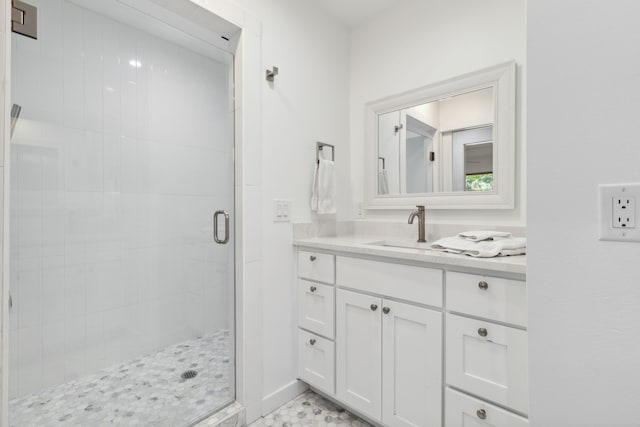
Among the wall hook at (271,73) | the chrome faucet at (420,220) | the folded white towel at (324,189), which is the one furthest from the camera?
the folded white towel at (324,189)

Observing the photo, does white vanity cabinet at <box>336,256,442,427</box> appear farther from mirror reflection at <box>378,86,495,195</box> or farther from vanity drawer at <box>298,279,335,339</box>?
mirror reflection at <box>378,86,495,195</box>

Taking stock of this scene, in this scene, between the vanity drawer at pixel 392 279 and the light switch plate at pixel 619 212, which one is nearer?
the light switch plate at pixel 619 212

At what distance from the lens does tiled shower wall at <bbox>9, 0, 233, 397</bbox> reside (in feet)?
4.93

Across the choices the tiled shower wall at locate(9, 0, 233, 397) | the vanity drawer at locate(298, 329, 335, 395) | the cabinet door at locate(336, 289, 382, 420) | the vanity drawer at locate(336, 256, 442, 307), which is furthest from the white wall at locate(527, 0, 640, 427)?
the tiled shower wall at locate(9, 0, 233, 397)

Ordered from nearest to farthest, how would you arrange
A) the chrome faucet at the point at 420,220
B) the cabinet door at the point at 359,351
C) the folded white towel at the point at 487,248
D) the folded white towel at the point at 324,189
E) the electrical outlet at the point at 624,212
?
the electrical outlet at the point at 624,212
the folded white towel at the point at 487,248
the cabinet door at the point at 359,351
the chrome faucet at the point at 420,220
the folded white towel at the point at 324,189

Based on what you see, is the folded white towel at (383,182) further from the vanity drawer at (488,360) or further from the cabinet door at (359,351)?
the vanity drawer at (488,360)

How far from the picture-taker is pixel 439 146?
1824 millimetres

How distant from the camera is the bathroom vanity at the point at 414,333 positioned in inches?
41.3

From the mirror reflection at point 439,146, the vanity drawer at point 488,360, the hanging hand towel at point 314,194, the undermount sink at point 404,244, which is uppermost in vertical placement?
the mirror reflection at point 439,146

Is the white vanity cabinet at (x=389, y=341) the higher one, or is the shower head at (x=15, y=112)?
the shower head at (x=15, y=112)

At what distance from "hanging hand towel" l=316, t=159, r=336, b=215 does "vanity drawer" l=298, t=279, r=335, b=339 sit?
470 mm

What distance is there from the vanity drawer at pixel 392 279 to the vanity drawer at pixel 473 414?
35cm

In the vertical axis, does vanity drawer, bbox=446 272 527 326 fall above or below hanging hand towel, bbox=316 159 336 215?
below

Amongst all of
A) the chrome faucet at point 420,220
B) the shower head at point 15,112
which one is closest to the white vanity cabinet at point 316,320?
the chrome faucet at point 420,220
